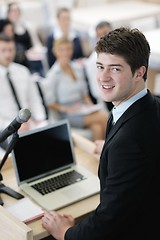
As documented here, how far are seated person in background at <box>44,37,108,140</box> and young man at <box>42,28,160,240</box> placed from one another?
219 centimetres

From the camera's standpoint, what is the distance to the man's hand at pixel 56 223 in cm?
199

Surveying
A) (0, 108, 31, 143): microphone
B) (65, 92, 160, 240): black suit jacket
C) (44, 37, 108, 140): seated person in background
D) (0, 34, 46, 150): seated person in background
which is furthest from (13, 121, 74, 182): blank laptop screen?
(44, 37, 108, 140): seated person in background

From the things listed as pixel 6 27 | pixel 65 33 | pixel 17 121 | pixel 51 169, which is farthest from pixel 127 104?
pixel 65 33

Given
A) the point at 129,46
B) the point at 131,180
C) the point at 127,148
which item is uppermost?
the point at 129,46

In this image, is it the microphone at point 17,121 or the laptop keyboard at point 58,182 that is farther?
the laptop keyboard at point 58,182

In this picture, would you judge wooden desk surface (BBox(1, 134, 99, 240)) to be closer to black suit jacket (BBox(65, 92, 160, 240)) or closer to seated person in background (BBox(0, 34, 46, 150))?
black suit jacket (BBox(65, 92, 160, 240))

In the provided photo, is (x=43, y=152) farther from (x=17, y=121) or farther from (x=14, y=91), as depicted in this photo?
(x=14, y=91)

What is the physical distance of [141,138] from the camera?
1.64 m

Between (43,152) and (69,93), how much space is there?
5.88ft

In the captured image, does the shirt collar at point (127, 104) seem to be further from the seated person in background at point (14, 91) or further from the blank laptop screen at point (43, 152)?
the seated person in background at point (14, 91)

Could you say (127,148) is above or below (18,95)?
above

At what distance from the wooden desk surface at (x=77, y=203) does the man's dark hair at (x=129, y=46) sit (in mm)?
829

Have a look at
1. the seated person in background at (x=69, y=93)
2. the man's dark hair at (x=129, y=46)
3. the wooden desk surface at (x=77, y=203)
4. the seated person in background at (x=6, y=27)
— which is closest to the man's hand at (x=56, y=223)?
the wooden desk surface at (x=77, y=203)

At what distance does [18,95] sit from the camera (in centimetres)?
380
